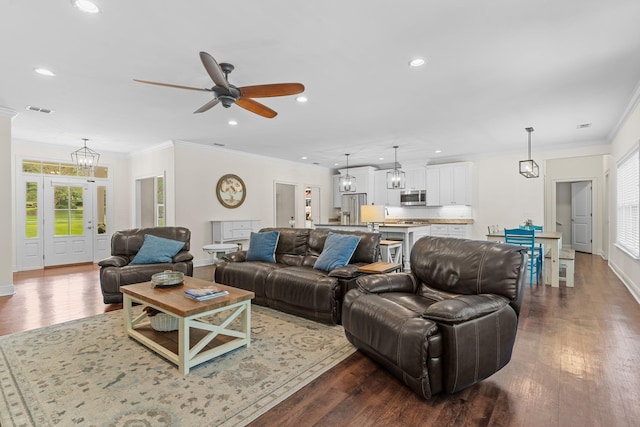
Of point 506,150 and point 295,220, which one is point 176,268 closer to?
point 295,220

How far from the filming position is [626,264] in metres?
4.90

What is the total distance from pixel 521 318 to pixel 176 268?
419 cm

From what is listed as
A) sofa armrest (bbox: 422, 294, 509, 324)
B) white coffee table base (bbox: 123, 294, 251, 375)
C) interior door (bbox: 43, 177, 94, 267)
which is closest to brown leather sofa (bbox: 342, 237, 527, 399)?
sofa armrest (bbox: 422, 294, 509, 324)

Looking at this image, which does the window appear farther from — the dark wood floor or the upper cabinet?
the upper cabinet

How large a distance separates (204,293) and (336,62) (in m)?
2.41

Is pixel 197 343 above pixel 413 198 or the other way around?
the other way around

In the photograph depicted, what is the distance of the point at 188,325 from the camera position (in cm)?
235

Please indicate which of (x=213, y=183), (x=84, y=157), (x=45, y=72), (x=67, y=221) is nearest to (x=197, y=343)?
(x=45, y=72)

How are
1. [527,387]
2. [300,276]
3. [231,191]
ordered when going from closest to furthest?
[527,387] → [300,276] → [231,191]

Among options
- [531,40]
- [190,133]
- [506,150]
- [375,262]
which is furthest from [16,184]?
[506,150]

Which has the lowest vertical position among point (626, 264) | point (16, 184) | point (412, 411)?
point (412, 411)

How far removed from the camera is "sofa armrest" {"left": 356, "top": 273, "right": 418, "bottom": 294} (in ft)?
8.91

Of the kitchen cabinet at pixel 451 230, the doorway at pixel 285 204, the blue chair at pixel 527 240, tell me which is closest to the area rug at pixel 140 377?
the blue chair at pixel 527 240

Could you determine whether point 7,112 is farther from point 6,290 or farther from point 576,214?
point 576,214
